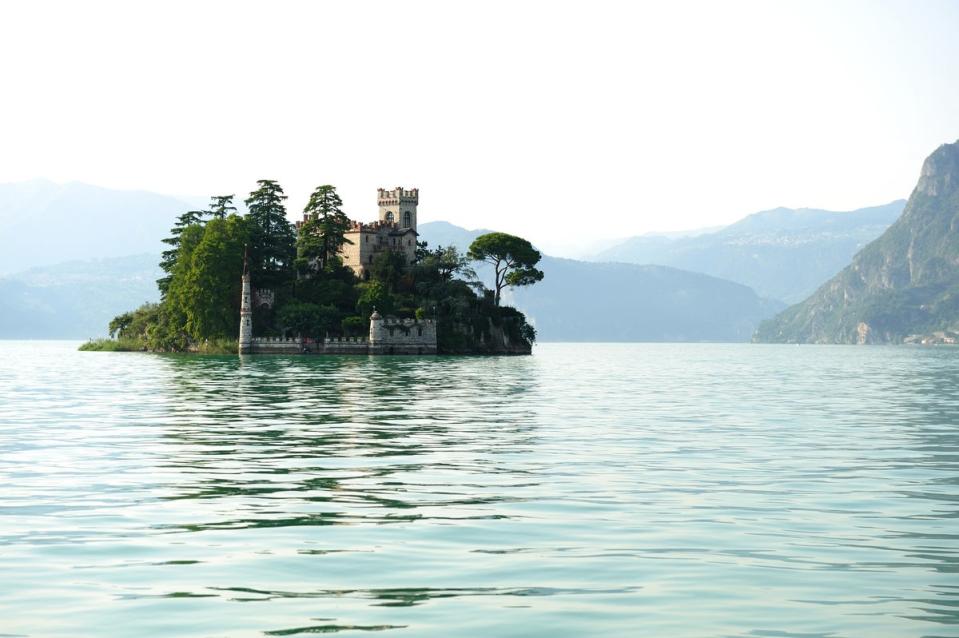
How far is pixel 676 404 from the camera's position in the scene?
53.2 m

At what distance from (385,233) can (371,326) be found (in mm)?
22657

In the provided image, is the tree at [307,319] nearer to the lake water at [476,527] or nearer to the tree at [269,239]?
the tree at [269,239]

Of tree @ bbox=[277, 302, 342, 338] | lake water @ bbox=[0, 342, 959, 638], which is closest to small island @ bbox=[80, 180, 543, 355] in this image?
tree @ bbox=[277, 302, 342, 338]

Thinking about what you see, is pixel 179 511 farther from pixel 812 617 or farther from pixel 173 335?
pixel 173 335

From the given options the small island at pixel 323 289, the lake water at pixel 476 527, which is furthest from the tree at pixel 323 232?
the lake water at pixel 476 527

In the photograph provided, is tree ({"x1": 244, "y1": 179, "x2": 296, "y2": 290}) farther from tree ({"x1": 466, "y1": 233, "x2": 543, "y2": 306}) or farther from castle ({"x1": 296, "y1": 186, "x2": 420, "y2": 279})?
tree ({"x1": 466, "y1": 233, "x2": 543, "y2": 306})

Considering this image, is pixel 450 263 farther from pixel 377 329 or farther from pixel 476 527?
pixel 476 527

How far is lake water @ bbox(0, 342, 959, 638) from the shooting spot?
13195 millimetres

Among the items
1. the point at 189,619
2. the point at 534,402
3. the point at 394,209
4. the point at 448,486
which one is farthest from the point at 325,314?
the point at 189,619

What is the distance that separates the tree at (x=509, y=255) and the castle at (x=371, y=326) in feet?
32.5

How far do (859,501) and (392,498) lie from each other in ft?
29.4

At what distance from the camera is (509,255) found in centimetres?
17125

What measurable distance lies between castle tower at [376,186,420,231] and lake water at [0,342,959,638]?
13200 centimetres

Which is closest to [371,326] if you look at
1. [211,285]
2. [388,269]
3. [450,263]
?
[388,269]
